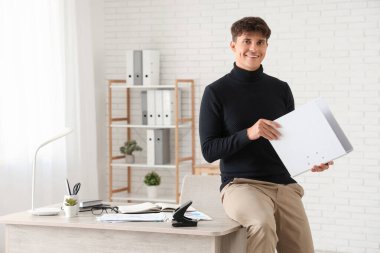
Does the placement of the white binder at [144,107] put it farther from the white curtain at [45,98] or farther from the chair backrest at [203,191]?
the chair backrest at [203,191]

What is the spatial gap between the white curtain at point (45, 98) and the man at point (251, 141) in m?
2.15

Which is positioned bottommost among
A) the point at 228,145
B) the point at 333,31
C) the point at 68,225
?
the point at 68,225

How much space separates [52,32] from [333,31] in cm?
252

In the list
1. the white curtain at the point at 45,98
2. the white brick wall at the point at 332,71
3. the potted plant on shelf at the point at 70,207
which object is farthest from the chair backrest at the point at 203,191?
the white brick wall at the point at 332,71

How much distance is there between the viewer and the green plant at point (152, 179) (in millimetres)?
6762

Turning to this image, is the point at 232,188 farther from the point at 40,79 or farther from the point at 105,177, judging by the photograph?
the point at 105,177

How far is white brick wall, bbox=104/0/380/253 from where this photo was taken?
6.10 m

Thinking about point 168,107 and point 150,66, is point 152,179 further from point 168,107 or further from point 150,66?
point 150,66

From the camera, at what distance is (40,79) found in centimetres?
604

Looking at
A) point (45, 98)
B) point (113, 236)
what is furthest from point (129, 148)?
point (113, 236)

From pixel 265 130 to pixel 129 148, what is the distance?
3838mm

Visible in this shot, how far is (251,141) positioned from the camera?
133 inches

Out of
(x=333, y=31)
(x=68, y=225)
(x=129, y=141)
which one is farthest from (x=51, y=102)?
(x=68, y=225)

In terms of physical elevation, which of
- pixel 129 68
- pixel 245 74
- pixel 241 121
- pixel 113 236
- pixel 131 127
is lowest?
pixel 113 236
